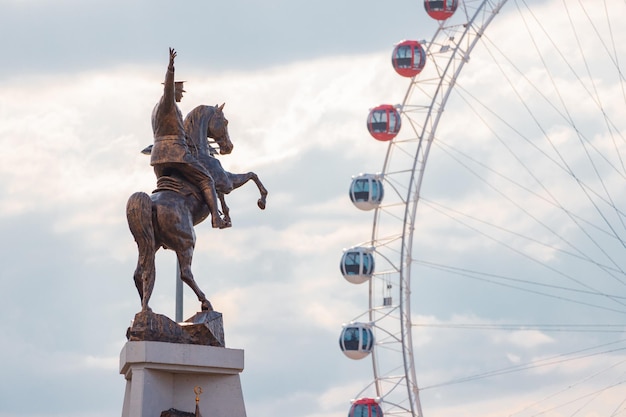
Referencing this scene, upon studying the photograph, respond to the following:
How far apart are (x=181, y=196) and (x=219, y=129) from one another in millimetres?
1327

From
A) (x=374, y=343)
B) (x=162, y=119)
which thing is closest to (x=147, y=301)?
(x=162, y=119)

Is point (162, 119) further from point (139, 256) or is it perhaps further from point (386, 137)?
point (386, 137)

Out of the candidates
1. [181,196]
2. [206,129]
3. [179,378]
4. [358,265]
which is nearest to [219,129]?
[206,129]

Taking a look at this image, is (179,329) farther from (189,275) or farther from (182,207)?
(182,207)

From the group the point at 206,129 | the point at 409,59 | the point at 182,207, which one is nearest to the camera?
the point at 182,207

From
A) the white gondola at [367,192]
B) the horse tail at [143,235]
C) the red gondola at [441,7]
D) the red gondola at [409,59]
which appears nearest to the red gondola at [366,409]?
the white gondola at [367,192]

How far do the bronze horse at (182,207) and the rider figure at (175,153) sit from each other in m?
0.12

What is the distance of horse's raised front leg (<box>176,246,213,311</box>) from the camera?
61.2 feet

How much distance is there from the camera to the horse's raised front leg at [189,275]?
18641 millimetres

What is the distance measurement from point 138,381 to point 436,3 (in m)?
34.1

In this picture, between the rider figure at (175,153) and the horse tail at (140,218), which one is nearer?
the horse tail at (140,218)

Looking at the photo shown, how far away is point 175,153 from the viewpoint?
739 inches

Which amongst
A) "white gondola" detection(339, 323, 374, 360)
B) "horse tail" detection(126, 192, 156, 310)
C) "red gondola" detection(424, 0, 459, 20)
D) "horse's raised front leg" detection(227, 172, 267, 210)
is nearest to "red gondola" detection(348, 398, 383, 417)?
"white gondola" detection(339, 323, 374, 360)

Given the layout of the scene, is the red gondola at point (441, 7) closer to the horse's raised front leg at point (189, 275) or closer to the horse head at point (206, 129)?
the horse head at point (206, 129)
